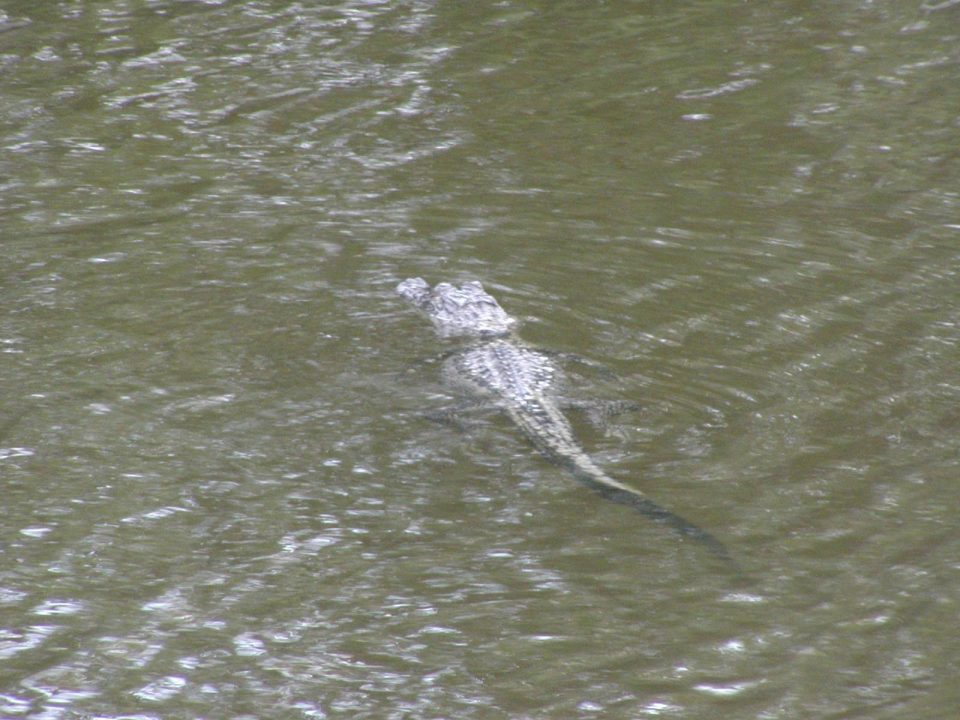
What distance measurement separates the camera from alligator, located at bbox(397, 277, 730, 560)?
4.82 meters

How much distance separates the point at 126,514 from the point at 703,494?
6.56 feet

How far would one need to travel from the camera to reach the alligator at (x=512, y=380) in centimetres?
482

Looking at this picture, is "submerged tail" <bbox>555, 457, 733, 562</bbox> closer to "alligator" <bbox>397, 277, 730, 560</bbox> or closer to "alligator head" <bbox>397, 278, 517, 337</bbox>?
"alligator" <bbox>397, 277, 730, 560</bbox>

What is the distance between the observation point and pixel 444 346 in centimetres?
617

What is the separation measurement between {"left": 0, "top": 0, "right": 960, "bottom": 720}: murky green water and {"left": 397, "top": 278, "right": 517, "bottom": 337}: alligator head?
11 cm

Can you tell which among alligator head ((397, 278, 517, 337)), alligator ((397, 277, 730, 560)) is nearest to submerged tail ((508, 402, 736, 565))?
alligator ((397, 277, 730, 560))

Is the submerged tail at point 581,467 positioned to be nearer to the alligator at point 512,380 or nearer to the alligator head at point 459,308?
the alligator at point 512,380

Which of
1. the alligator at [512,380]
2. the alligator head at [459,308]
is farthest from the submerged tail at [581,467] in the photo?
the alligator head at [459,308]

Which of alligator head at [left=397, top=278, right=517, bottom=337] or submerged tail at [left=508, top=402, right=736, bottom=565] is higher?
alligator head at [left=397, top=278, right=517, bottom=337]

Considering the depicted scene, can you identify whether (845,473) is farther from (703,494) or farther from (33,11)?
(33,11)

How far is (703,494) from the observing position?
4840 mm

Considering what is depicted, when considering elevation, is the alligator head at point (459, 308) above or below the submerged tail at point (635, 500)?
above

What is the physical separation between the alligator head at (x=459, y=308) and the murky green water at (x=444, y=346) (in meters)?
0.11

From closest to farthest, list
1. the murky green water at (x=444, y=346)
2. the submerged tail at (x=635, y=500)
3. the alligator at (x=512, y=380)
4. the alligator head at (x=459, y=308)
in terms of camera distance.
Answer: the murky green water at (x=444, y=346), the submerged tail at (x=635, y=500), the alligator at (x=512, y=380), the alligator head at (x=459, y=308)
